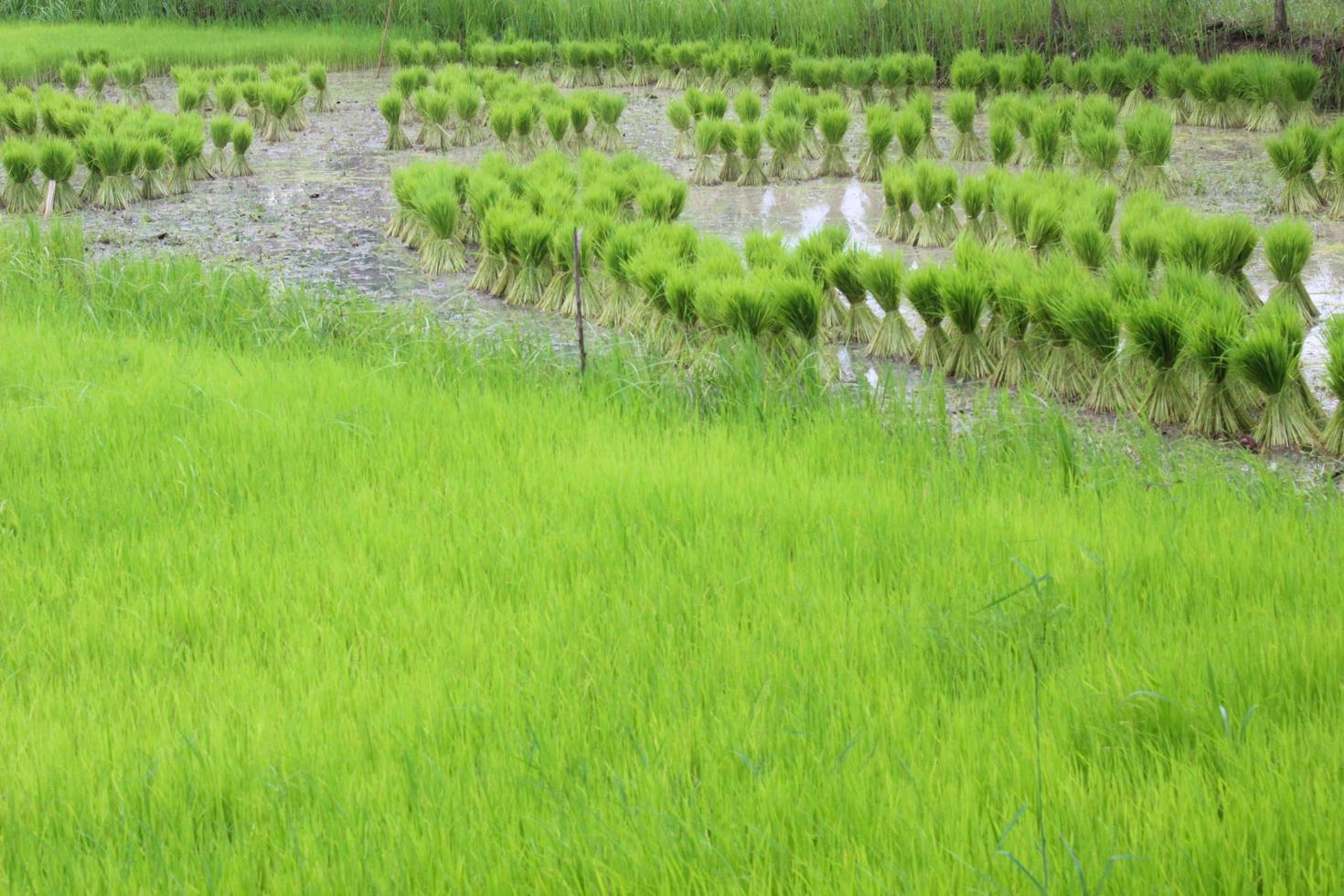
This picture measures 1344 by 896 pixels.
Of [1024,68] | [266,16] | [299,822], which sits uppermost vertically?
[266,16]

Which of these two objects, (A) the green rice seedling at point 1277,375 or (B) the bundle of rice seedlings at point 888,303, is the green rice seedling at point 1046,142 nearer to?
(B) the bundle of rice seedlings at point 888,303

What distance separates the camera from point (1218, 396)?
383 centimetres

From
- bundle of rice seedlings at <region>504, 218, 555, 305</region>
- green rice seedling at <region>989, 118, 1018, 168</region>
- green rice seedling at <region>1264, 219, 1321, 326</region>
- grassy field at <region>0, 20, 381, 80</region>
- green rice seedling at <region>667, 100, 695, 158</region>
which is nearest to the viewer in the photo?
green rice seedling at <region>1264, 219, 1321, 326</region>

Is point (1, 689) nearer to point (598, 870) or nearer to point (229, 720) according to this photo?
point (229, 720)

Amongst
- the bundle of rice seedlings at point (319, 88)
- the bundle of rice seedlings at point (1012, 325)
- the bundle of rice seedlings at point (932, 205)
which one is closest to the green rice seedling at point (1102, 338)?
the bundle of rice seedlings at point (1012, 325)

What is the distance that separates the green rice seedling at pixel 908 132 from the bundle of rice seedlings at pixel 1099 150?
1.03 m

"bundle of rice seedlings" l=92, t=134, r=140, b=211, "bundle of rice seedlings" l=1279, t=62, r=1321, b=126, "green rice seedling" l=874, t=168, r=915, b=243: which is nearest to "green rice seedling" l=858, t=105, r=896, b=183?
"green rice seedling" l=874, t=168, r=915, b=243

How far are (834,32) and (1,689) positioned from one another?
33.7ft

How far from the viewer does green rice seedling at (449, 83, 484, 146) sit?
30.2ft

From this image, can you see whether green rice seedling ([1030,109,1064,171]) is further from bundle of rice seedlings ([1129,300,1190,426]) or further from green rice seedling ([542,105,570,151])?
bundle of rice seedlings ([1129,300,1190,426])

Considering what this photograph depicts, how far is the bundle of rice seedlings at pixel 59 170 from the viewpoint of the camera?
707cm

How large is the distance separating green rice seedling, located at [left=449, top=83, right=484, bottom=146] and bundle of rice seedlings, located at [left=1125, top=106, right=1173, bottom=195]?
4696 millimetres

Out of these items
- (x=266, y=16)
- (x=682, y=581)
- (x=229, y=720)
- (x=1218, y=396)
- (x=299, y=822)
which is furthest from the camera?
(x=266, y=16)

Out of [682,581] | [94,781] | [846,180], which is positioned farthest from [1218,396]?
[846,180]
